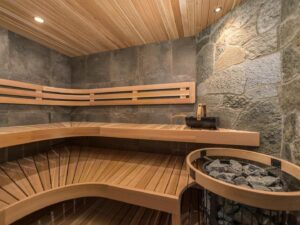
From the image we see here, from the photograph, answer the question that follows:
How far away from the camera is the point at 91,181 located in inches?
53.3

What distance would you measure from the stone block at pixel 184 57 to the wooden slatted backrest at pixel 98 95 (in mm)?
196

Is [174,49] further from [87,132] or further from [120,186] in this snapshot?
[120,186]

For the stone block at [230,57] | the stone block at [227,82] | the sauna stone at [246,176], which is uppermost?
the stone block at [230,57]

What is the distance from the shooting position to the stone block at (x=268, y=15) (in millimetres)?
1170

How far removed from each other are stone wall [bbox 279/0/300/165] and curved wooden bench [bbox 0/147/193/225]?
845mm

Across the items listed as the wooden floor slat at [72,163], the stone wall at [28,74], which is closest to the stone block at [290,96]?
the wooden floor slat at [72,163]

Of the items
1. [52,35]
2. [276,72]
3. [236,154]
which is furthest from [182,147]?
[52,35]

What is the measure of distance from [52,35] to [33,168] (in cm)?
181

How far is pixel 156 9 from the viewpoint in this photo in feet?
4.95

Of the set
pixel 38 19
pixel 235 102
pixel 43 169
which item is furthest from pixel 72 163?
pixel 235 102

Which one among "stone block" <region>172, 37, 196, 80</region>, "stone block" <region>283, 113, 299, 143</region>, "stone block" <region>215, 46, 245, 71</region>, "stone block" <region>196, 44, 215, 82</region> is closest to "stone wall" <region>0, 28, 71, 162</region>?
"stone block" <region>172, 37, 196, 80</region>

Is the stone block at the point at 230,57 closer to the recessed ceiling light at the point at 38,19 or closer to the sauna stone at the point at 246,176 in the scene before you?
the sauna stone at the point at 246,176

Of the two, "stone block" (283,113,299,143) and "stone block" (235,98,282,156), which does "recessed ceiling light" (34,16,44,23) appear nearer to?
"stone block" (235,98,282,156)

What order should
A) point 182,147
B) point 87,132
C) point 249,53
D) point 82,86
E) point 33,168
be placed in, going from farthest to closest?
point 82,86 → point 182,147 → point 87,132 → point 33,168 → point 249,53
